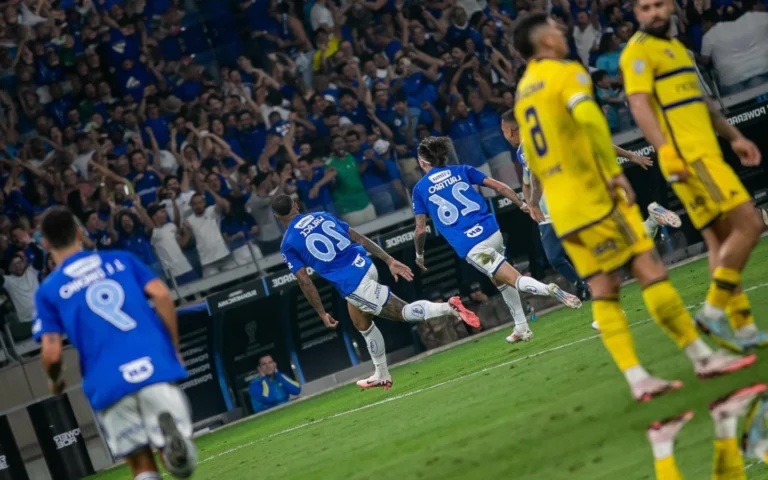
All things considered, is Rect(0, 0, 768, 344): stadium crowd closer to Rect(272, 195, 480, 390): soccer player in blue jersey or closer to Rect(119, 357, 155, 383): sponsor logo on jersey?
Rect(272, 195, 480, 390): soccer player in blue jersey

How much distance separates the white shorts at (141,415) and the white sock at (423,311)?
6852 mm

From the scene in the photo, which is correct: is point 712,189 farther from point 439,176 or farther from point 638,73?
point 439,176

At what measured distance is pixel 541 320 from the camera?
17.1m

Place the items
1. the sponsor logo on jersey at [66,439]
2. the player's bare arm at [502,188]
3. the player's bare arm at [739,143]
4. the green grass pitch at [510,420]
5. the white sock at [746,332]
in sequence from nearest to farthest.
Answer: the green grass pitch at [510,420] < the player's bare arm at [739,143] < the white sock at [746,332] < the player's bare arm at [502,188] < the sponsor logo on jersey at [66,439]

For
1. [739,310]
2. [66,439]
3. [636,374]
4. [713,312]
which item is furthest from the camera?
[66,439]

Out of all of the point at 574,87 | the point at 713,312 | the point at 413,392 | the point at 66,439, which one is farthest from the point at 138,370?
the point at 66,439

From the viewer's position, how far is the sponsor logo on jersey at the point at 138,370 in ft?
22.6

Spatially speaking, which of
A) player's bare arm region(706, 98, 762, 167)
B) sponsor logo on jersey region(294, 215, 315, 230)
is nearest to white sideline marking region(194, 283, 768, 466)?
sponsor logo on jersey region(294, 215, 315, 230)

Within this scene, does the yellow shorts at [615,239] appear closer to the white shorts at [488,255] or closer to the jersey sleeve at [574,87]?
the jersey sleeve at [574,87]

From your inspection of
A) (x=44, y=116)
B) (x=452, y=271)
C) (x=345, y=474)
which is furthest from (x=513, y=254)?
(x=345, y=474)

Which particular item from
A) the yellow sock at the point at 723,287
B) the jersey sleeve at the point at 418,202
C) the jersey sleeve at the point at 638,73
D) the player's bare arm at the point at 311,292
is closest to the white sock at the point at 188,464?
the yellow sock at the point at 723,287

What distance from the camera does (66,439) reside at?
17.7 m

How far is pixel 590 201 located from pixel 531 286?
673 cm

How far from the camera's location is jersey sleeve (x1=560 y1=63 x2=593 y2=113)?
6754 mm
